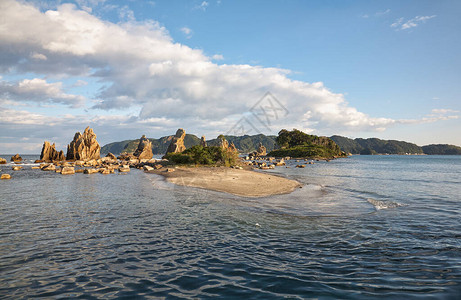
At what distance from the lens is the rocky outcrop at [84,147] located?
98250mm

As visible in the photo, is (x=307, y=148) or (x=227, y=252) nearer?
(x=227, y=252)

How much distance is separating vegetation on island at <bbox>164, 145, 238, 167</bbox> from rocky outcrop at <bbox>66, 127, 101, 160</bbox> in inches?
2451

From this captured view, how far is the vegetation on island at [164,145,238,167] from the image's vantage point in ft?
179

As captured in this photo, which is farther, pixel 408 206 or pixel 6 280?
pixel 408 206

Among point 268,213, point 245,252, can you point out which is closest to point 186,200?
point 268,213

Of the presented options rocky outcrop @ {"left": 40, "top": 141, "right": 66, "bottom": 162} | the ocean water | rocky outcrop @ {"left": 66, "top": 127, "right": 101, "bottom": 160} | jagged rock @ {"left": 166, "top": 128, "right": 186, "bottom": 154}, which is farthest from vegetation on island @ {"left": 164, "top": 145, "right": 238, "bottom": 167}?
rocky outcrop @ {"left": 40, "top": 141, "right": 66, "bottom": 162}

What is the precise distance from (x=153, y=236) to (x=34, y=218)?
845 cm

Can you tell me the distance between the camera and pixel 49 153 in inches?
3917

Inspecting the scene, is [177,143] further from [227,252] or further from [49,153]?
[227,252]

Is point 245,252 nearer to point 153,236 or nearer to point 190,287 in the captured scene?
point 190,287

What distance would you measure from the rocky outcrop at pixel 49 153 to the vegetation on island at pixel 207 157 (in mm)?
72973

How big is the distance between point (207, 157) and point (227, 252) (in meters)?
46.2

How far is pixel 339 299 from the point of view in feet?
18.8

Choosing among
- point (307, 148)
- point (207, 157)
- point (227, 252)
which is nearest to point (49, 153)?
point (207, 157)
